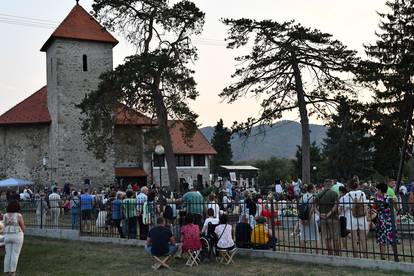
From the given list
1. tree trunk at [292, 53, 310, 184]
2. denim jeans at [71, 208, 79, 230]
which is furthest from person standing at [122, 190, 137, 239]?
tree trunk at [292, 53, 310, 184]

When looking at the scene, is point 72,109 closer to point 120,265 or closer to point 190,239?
point 120,265

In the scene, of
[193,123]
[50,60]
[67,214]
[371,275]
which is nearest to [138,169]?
[50,60]

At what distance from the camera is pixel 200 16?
107 ft

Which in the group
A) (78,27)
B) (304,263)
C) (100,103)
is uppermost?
(78,27)

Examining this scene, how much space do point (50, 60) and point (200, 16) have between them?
56.3 feet

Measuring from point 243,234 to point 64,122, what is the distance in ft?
103

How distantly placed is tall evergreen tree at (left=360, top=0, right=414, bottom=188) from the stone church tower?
21.9 metres

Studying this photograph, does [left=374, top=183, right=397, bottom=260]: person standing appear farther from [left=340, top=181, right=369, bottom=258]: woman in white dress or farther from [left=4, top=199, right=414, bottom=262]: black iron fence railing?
[left=340, top=181, right=369, bottom=258]: woman in white dress

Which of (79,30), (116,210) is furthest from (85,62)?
(116,210)

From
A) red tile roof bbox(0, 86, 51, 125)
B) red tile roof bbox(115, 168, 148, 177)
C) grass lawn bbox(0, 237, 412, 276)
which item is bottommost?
grass lawn bbox(0, 237, 412, 276)

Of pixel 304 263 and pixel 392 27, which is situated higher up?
pixel 392 27

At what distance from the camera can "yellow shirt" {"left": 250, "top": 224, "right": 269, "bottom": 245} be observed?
12.4 metres

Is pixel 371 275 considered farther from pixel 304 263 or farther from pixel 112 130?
pixel 112 130

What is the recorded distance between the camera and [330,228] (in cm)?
1143
